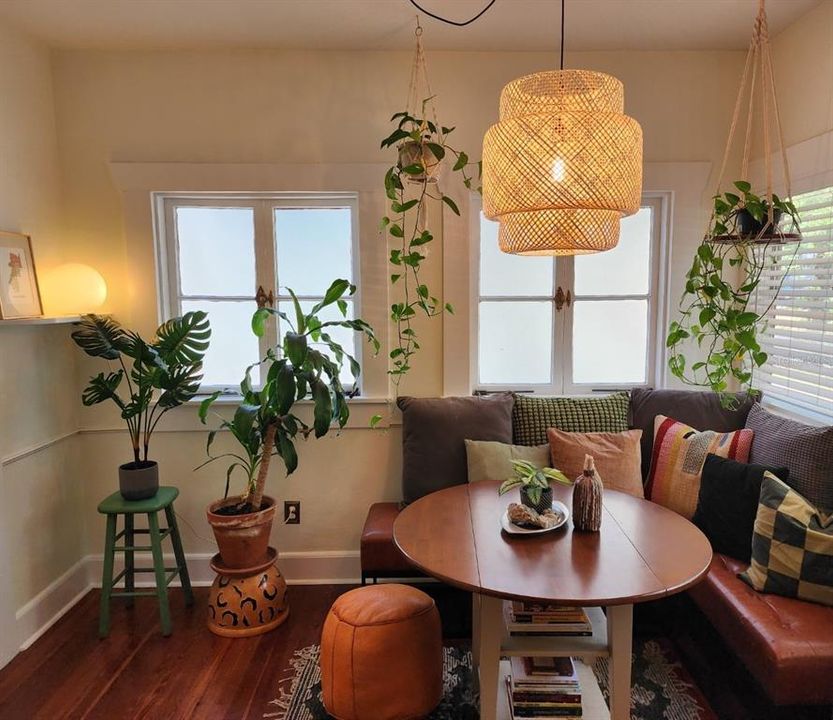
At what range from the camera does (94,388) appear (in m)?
2.37

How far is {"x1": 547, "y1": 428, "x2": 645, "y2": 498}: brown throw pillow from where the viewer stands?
230 cm

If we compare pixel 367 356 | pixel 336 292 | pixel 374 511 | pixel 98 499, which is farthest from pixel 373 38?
pixel 98 499

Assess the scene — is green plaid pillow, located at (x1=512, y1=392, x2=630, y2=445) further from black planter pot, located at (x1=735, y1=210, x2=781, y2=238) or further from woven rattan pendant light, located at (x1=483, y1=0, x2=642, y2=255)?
woven rattan pendant light, located at (x1=483, y1=0, x2=642, y2=255)

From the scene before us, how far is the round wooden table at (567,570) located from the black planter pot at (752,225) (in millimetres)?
1113

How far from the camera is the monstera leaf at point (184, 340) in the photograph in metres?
2.35

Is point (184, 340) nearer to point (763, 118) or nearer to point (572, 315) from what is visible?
point (572, 315)

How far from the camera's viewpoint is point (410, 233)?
8.63 feet

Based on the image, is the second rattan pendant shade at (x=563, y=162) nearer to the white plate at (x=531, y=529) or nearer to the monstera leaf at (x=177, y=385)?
the white plate at (x=531, y=529)

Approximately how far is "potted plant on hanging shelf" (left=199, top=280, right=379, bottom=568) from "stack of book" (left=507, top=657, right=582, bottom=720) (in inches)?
44.4

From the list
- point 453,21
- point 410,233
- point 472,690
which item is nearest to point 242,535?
point 472,690

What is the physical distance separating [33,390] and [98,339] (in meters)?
0.39

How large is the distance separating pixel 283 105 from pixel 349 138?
1.10 ft

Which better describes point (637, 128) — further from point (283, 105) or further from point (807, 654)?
point (283, 105)

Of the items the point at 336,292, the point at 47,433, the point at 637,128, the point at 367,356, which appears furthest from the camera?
the point at 367,356
